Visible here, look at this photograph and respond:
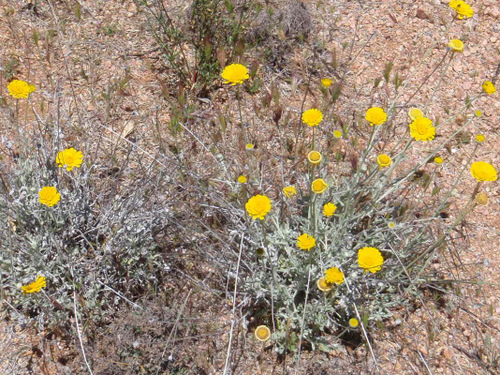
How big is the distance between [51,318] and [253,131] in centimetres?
163

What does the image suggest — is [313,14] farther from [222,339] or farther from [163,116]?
[222,339]

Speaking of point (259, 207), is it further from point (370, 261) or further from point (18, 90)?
point (18, 90)

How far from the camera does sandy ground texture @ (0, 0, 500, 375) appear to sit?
7.57 feet

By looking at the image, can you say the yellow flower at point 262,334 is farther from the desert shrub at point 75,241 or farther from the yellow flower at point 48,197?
the yellow flower at point 48,197

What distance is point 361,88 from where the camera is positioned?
11.3 ft

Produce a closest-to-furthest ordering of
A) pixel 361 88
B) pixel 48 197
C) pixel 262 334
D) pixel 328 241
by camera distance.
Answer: pixel 262 334, pixel 48 197, pixel 328 241, pixel 361 88

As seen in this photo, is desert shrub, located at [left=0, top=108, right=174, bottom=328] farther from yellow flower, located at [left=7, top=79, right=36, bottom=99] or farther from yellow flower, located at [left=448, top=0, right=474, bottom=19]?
yellow flower, located at [left=448, top=0, right=474, bottom=19]

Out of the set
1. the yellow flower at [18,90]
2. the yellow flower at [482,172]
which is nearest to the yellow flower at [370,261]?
the yellow flower at [482,172]

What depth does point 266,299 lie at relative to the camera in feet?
7.66

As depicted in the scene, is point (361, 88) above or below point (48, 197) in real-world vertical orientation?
below

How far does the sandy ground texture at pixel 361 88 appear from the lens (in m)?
2.31

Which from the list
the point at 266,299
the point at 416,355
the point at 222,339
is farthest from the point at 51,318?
the point at 416,355

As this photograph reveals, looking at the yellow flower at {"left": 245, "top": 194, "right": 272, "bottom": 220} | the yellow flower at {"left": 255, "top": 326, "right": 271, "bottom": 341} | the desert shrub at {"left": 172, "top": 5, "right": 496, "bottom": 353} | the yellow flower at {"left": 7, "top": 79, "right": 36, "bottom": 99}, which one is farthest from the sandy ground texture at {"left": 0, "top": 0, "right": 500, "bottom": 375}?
the yellow flower at {"left": 245, "top": 194, "right": 272, "bottom": 220}

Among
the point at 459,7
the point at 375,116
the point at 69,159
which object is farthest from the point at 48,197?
the point at 459,7
